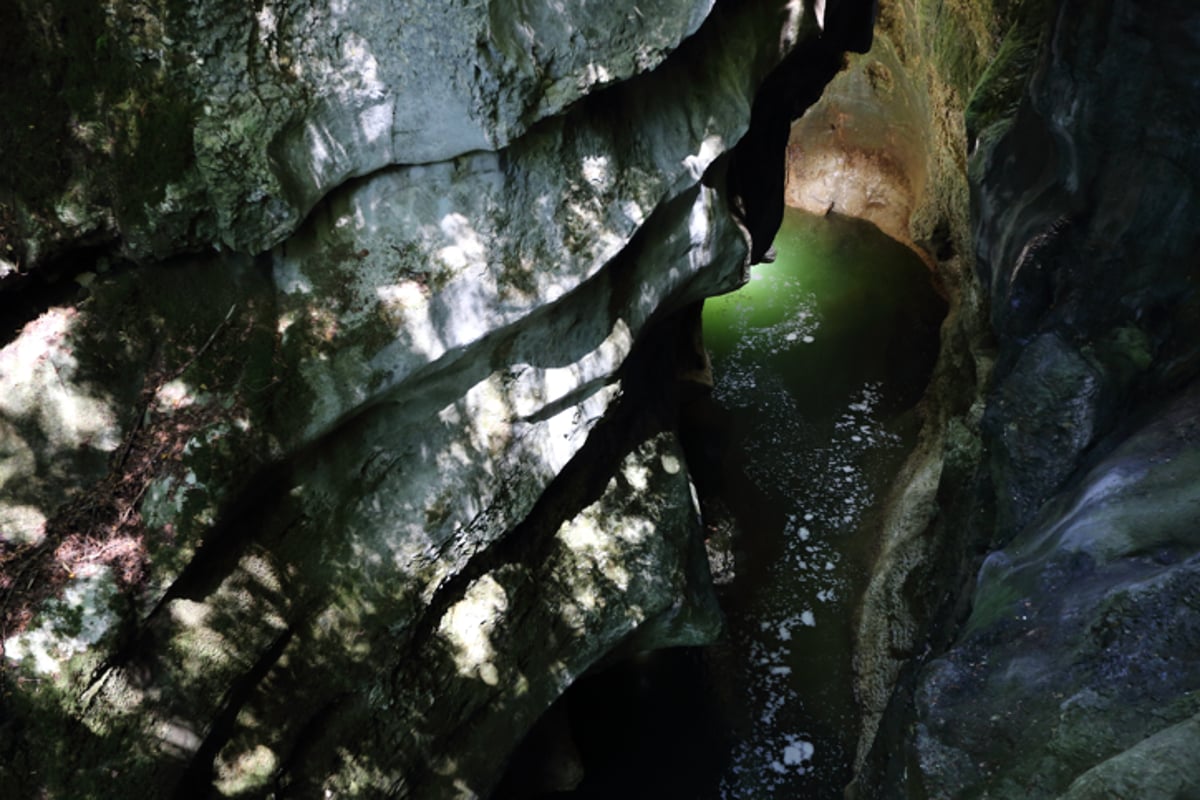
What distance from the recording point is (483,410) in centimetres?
681

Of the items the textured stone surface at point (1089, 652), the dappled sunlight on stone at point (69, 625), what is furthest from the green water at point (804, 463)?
the dappled sunlight on stone at point (69, 625)

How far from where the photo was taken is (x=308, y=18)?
18.9 ft

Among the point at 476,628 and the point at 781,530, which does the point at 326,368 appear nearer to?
the point at 476,628

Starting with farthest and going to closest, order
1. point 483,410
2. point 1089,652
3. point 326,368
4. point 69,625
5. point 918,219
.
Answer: point 918,219 → point 483,410 → point 326,368 → point 69,625 → point 1089,652

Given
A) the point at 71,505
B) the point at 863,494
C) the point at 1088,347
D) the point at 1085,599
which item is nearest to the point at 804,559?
the point at 863,494

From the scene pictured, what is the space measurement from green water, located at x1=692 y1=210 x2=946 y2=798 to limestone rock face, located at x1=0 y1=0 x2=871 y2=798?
2717 millimetres

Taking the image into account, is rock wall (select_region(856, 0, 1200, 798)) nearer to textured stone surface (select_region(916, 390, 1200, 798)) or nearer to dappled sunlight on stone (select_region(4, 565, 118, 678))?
textured stone surface (select_region(916, 390, 1200, 798))

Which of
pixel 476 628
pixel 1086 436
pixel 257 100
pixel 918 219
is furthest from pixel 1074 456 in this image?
pixel 918 219

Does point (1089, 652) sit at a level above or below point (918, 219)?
below

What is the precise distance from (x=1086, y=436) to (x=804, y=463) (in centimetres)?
628

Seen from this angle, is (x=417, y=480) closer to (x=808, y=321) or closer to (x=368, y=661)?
(x=368, y=661)

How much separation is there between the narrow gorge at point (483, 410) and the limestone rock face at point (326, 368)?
3 centimetres

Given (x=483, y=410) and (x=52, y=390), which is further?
(x=483, y=410)

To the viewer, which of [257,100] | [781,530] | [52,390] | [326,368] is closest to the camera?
[52,390]
